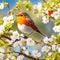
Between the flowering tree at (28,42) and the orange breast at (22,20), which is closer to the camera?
the flowering tree at (28,42)

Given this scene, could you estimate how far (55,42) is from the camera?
0.89 m

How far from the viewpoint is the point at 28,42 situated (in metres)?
0.89

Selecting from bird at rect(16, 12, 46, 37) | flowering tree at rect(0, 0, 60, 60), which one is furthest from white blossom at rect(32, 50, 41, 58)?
bird at rect(16, 12, 46, 37)

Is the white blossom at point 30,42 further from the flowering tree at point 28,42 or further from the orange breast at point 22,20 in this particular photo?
the orange breast at point 22,20

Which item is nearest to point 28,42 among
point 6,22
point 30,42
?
point 30,42

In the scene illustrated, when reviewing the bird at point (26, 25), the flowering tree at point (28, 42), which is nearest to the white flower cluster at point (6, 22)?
the flowering tree at point (28, 42)

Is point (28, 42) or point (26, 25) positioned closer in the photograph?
point (28, 42)

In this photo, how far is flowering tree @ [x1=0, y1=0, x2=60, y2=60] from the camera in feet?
2.92

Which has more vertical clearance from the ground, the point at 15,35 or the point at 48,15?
the point at 48,15

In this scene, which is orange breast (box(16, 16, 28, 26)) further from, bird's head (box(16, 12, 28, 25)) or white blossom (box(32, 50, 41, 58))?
white blossom (box(32, 50, 41, 58))

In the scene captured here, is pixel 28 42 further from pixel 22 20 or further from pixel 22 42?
pixel 22 20

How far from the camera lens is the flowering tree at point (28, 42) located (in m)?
0.89

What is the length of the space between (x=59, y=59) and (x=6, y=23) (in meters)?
0.23

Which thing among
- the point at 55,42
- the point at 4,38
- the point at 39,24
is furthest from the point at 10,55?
the point at 39,24
